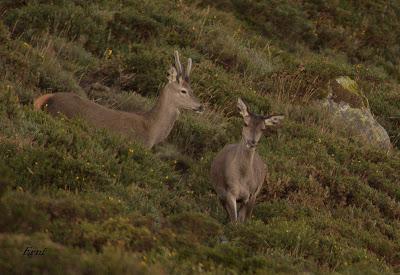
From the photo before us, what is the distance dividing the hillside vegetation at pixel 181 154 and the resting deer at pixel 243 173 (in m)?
0.28

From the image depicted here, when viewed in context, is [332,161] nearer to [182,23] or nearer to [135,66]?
[135,66]

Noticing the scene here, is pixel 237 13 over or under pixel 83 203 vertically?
under

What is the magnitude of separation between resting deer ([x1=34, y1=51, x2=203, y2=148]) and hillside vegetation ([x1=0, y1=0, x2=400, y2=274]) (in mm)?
483

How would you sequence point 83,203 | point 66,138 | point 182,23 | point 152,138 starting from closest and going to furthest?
Result: point 83,203, point 66,138, point 152,138, point 182,23

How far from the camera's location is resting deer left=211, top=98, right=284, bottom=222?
12.9 m

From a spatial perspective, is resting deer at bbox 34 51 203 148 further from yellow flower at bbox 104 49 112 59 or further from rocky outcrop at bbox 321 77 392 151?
rocky outcrop at bbox 321 77 392 151

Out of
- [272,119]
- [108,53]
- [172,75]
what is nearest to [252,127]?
[272,119]

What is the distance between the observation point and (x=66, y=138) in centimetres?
1173

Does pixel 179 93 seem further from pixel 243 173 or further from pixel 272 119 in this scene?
pixel 243 173

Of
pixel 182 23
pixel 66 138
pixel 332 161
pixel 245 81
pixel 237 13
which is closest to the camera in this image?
pixel 66 138

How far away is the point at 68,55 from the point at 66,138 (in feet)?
18.2

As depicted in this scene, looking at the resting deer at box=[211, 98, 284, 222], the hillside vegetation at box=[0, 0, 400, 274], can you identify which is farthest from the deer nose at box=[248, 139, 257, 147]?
the hillside vegetation at box=[0, 0, 400, 274]

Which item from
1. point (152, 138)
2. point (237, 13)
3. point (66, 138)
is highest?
point (66, 138)

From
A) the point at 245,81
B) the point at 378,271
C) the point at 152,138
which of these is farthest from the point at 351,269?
the point at 245,81
